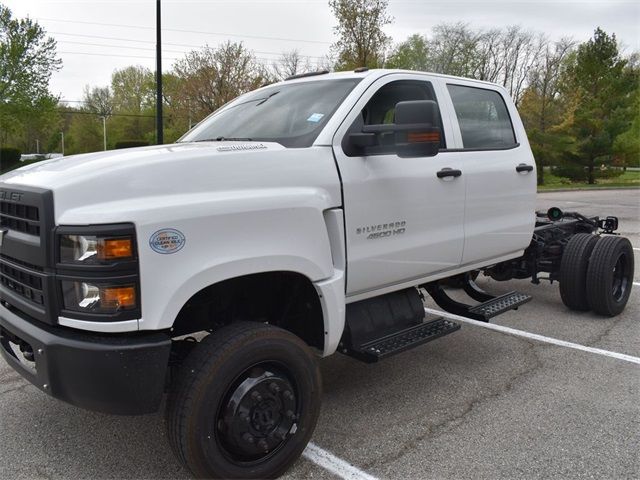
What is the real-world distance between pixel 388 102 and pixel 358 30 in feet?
70.8

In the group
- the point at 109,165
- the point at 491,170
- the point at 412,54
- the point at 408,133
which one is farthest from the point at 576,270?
the point at 412,54

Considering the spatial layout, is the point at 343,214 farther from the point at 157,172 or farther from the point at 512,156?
the point at 512,156

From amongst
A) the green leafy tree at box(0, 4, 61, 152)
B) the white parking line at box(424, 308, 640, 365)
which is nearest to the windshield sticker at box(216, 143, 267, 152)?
the white parking line at box(424, 308, 640, 365)

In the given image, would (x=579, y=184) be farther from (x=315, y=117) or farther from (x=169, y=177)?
(x=169, y=177)

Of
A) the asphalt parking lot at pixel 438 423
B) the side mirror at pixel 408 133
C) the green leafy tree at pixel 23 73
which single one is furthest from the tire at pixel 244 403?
the green leafy tree at pixel 23 73

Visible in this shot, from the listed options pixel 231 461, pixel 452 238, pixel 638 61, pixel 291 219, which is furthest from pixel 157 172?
pixel 638 61

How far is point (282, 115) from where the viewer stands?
3779mm

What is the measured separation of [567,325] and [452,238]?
7.41ft

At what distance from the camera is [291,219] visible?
3.00 metres

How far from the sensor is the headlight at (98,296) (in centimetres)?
246

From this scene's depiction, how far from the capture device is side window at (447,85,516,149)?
14.3 feet

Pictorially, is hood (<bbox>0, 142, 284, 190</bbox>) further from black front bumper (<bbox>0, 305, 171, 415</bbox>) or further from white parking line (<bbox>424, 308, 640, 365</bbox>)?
white parking line (<bbox>424, 308, 640, 365</bbox>)

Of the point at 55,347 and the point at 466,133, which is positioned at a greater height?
the point at 466,133

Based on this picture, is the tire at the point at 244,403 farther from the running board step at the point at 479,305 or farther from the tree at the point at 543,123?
the tree at the point at 543,123
